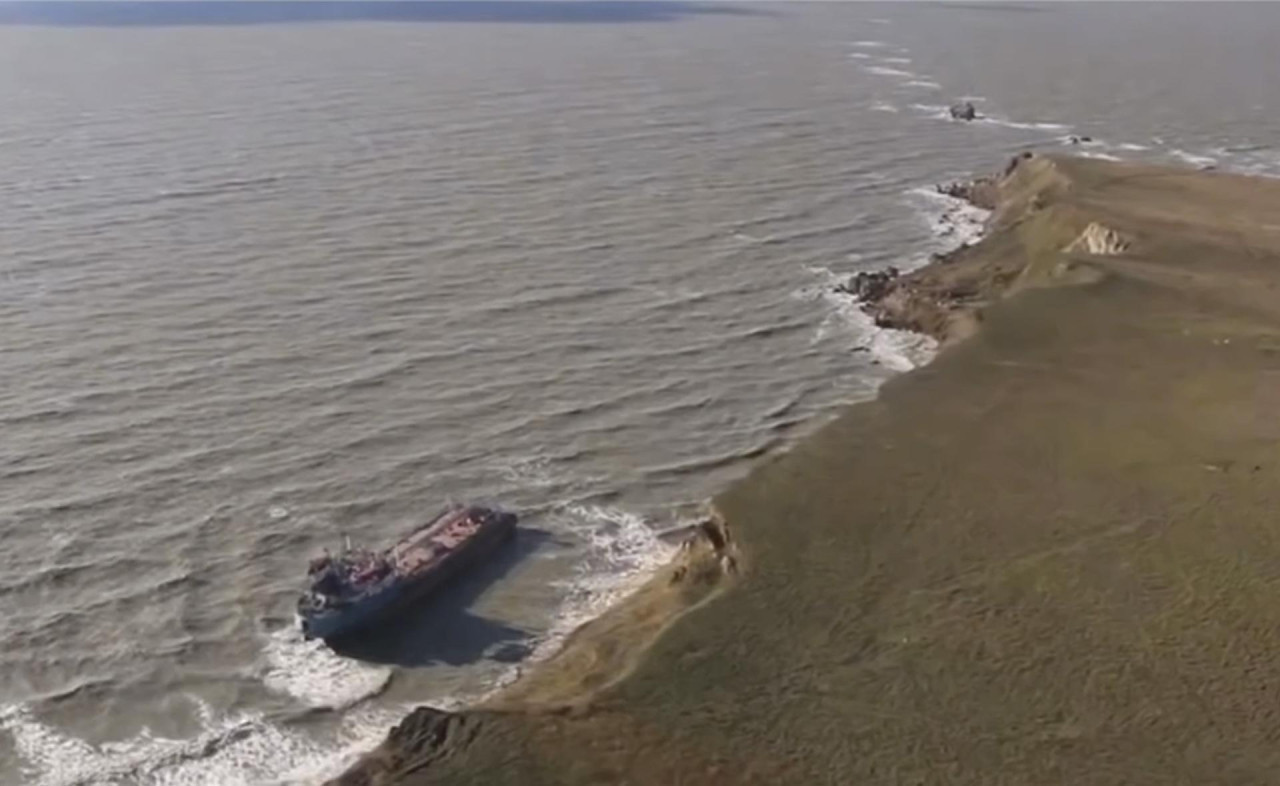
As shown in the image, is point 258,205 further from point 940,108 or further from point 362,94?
point 940,108

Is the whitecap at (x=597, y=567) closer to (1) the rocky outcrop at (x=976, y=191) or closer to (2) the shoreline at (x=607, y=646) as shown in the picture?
(2) the shoreline at (x=607, y=646)

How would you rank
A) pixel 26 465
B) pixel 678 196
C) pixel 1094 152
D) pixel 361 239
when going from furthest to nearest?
1. pixel 1094 152
2. pixel 678 196
3. pixel 361 239
4. pixel 26 465

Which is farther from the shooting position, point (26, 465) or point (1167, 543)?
point (26, 465)

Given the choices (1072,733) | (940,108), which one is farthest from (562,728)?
(940,108)

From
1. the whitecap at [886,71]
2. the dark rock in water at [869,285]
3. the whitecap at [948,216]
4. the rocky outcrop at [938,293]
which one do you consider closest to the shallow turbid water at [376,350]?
the whitecap at [948,216]

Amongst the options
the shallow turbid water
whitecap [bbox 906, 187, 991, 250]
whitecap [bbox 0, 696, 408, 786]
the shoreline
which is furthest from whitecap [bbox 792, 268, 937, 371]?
whitecap [bbox 0, 696, 408, 786]

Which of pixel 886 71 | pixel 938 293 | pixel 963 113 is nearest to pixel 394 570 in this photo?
pixel 938 293
